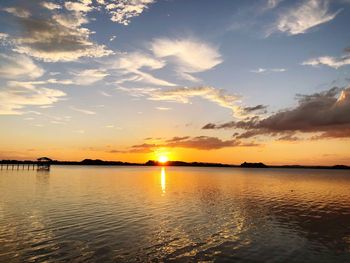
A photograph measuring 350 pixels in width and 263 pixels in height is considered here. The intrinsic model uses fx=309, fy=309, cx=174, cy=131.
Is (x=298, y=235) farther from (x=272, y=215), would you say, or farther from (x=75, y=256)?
(x=75, y=256)

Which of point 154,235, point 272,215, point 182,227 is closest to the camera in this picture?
point 154,235

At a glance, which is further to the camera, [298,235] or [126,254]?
[298,235]

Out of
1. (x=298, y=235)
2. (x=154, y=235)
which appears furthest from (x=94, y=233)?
(x=298, y=235)

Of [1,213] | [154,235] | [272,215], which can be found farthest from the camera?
[272,215]

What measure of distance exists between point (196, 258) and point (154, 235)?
730 cm

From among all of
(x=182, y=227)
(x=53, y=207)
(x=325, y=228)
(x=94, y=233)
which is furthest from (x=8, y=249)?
(x=325, y=228)

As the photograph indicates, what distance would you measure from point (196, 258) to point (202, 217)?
16451 mm

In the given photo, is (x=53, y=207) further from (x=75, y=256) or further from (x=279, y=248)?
(x=279, y=248)

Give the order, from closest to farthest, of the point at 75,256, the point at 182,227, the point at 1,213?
the point at 75,256, the point at 182,227, the point at 1,213

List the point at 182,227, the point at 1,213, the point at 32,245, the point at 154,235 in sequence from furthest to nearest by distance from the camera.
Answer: the point at 1,213
the point at 182,227
the point at 154,235
the point at 32,245

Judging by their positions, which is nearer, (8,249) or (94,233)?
(8,249)

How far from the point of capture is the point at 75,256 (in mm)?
21719

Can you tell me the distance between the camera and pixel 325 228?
111 ft

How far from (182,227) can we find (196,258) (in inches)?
398
